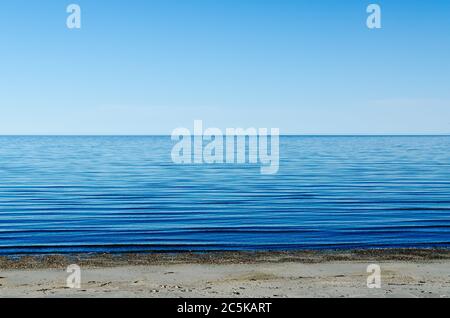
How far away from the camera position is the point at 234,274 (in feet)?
46.3

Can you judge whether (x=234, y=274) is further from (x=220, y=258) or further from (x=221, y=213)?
(x=221, y=213)

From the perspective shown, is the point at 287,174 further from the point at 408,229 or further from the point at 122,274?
the point at 122,274

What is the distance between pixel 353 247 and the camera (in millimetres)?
19797

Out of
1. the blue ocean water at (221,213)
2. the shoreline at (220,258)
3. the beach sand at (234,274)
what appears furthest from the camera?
the blue ocean water at (221,213)

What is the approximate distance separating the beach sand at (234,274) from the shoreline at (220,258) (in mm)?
26

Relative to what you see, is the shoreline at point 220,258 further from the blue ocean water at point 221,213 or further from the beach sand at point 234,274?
the blue ocean water at point 221,213

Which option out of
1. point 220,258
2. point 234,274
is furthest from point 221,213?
point 234,274

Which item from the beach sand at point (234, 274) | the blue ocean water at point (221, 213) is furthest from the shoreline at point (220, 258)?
the blue ocean water at point (221, 213)

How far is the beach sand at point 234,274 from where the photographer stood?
38.0ft

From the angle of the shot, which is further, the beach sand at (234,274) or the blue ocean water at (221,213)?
the blue ocean water at (221,213)

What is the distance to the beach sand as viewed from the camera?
11586 millimetres

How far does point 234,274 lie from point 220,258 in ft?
8.59

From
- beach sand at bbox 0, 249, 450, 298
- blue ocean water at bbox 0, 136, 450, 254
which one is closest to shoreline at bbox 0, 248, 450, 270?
beach sand at bbox 0, 249, 450, 298
